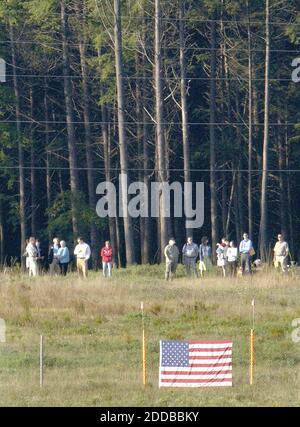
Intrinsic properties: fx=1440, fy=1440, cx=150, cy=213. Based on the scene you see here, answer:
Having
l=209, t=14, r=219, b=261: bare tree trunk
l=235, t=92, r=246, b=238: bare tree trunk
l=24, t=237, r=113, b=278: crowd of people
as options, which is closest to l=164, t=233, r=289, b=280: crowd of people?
l=24, t=237, r=113, b=278: crowd of people

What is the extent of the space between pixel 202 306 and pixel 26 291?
16.6ft

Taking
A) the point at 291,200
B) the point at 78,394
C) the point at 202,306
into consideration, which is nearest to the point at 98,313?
the point at 202,306

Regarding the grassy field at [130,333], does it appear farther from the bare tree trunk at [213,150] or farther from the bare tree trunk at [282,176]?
the bare tree trunk at [282,176]

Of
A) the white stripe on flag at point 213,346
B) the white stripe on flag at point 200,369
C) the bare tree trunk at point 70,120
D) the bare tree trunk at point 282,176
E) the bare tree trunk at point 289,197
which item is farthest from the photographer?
the bare tree trunk at point 289,197

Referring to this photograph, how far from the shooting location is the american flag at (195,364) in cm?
2352

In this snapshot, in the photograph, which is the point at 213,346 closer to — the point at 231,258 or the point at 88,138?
the point at 231,258

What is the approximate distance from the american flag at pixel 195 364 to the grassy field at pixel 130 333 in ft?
0.68

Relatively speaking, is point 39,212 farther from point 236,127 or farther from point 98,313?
point 98,313

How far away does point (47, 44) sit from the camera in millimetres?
61562

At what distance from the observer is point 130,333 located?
31516mm

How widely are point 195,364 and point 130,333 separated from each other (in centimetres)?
792

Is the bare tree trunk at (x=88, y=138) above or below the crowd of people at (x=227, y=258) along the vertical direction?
above

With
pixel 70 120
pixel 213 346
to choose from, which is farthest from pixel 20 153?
pixel 213 346

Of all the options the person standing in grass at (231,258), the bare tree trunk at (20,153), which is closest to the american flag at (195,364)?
the person standing in grass at (231,258)
